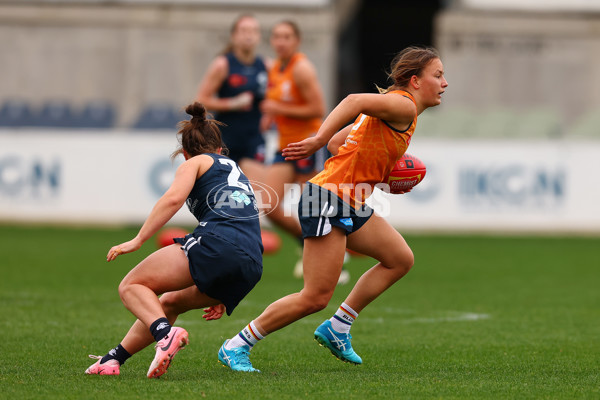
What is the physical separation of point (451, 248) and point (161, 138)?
4.90 m

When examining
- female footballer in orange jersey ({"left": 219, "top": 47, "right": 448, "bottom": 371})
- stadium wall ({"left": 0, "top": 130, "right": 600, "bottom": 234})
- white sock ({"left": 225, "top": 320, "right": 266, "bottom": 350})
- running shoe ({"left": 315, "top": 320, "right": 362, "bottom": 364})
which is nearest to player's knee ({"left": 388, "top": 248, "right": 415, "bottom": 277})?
female footballer in orange jersey ({"left": 219, "top": 47, "right": 448, "bottom": 371})

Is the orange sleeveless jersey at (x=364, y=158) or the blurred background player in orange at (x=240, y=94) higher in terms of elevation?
the orange sleeveless jersey at (x=364, y=158)

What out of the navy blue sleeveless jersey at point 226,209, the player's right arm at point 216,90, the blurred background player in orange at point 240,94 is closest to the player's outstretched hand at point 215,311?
the navy blue sleeveless jersey at point 226,209

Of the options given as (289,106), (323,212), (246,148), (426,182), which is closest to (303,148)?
(323,212)

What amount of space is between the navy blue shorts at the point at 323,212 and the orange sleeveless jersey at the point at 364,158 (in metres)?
0.04

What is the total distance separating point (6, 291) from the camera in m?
8.68

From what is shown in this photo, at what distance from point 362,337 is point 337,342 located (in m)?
1.12

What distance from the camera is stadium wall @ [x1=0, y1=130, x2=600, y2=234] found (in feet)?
49.9

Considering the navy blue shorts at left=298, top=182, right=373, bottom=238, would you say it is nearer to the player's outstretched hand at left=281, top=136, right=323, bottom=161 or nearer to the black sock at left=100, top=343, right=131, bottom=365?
the player's outstretched hand at left=281, top=136, right=323, bottom=161

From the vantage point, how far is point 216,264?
5000 millimetres

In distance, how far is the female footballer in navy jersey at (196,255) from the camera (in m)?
4.93

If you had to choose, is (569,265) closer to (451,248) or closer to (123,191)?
(451,248)

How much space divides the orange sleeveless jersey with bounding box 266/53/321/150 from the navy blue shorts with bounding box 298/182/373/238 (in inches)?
164

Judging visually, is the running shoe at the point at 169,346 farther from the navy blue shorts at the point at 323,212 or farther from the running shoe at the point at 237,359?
the navy blue shorts at the point at 323,212
